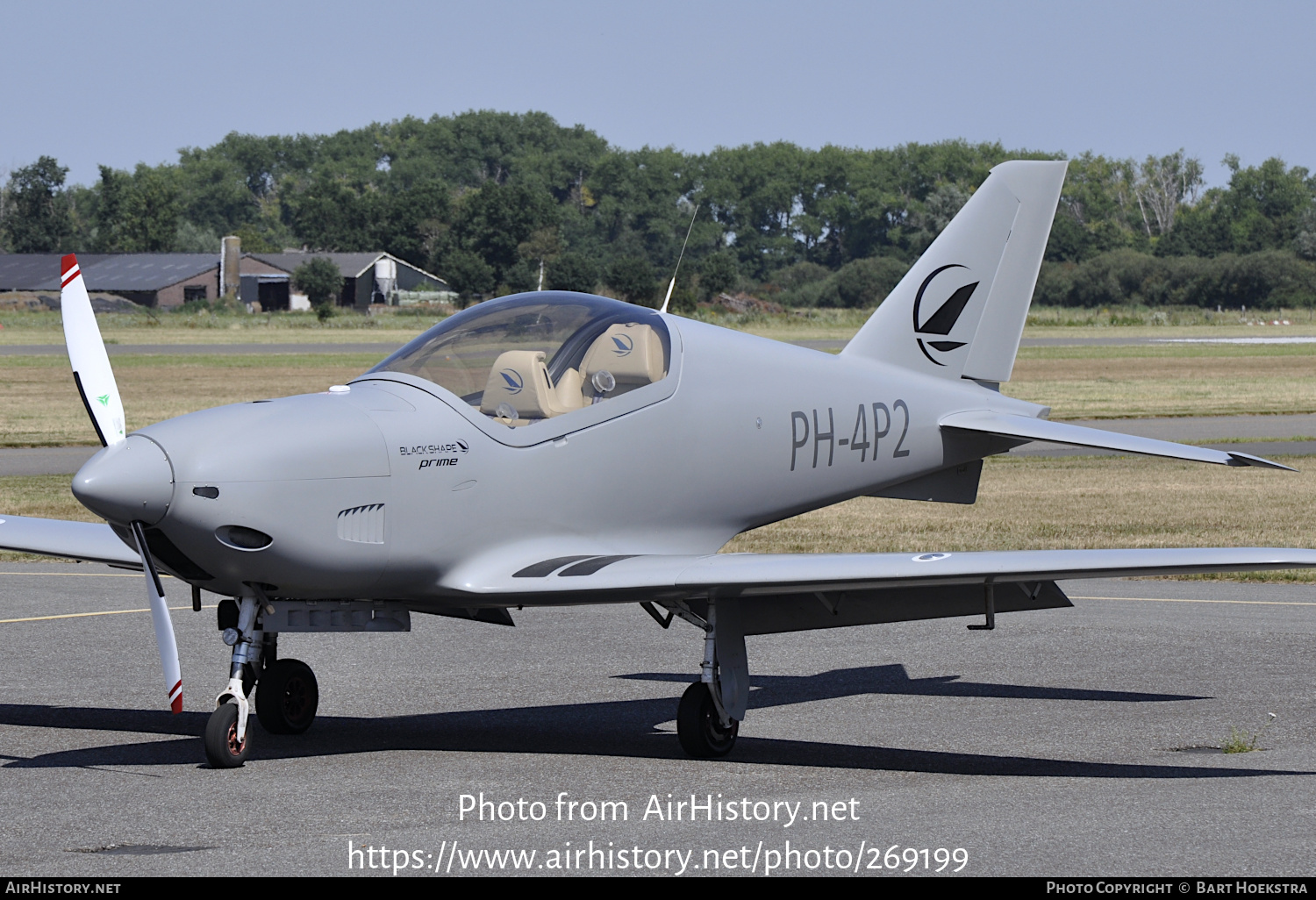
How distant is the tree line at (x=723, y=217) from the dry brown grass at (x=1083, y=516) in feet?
206

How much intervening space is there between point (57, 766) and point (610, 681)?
3929mm

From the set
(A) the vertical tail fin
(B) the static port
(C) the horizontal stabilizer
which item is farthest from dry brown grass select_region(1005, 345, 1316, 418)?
(B) the static port

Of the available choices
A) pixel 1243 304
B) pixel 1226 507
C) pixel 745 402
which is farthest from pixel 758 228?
pixel 745 402

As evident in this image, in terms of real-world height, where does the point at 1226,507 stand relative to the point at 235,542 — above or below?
below

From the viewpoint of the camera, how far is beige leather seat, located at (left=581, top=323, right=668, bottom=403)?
29.0ft

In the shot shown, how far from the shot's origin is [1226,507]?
20.2 m

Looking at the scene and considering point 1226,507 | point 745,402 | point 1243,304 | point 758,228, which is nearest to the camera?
point 745,402

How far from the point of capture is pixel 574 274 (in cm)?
6875

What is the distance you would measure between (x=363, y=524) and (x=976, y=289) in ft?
18.7

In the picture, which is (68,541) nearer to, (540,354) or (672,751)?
(540,354)

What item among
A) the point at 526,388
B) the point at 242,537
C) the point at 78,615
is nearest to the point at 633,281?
the point at 78,615

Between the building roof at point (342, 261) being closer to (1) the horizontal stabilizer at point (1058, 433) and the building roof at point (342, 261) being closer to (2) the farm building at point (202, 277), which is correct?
(2) the farm building at point (202, 277)
